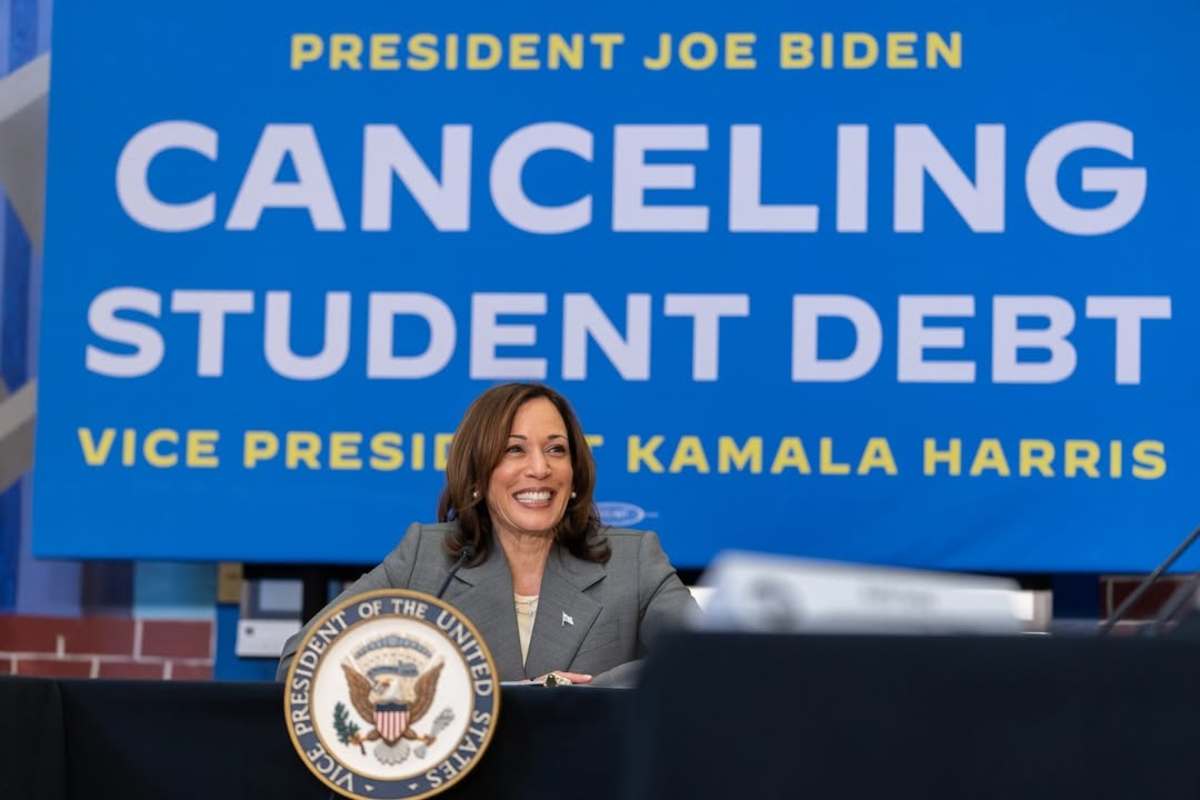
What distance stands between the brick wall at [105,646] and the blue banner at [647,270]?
28cm

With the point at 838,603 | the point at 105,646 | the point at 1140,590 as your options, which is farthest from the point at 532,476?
the point at 838,603

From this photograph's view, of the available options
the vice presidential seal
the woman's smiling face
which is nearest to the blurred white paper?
the vice presidential seal

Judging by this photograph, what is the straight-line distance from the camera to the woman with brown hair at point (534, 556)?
7.21 ft

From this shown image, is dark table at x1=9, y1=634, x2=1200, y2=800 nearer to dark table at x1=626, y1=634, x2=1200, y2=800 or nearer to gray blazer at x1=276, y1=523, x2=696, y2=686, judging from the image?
dark table at x1=626, y1=634, x2=1200, y2=800

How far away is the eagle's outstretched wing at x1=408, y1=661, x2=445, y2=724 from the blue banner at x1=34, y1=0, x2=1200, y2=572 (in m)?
1.54

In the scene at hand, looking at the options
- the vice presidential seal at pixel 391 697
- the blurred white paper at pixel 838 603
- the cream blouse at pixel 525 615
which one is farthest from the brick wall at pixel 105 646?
the blurred white paper at pixel 838 603

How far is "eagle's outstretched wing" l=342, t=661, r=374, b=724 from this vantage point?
1.25 metres

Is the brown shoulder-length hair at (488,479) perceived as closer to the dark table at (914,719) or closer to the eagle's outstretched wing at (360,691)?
→ the eagle's outstretched wing at (360,691)

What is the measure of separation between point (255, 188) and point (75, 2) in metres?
0.52

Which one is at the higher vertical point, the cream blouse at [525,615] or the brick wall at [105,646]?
the cream blouse at [525,615]

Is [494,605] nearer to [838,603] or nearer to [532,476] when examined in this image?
[532,476]

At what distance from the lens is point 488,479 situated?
2314mm

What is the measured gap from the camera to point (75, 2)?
116 inches

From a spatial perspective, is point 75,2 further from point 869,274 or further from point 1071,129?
point 1071,129
